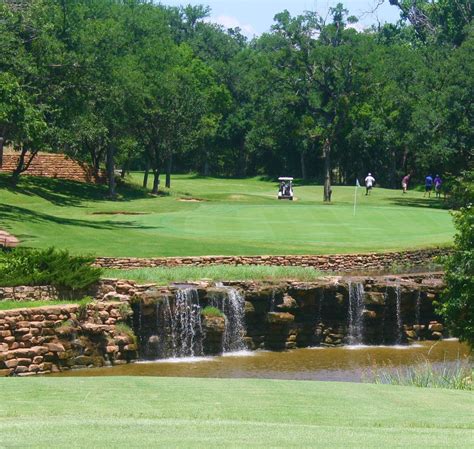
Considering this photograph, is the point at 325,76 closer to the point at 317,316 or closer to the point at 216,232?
the point at 216,232

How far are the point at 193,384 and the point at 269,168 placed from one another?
89.3 meters

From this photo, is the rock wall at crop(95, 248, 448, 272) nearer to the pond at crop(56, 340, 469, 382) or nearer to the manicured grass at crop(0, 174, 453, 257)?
the manicured grass at crop(0, 174, 453, 257)

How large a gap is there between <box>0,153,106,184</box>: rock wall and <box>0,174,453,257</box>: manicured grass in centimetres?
261

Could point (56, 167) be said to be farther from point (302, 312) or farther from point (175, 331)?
point (175, 331)

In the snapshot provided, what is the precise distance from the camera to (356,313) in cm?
3000

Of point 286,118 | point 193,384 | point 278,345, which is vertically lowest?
point 278,345

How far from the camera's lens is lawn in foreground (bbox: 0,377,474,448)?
10562mm

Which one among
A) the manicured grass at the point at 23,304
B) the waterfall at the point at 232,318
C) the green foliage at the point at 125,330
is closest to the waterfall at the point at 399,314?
the waterfall at the point at 232,318

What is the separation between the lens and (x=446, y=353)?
1091 inches

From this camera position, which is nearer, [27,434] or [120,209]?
[27,434]

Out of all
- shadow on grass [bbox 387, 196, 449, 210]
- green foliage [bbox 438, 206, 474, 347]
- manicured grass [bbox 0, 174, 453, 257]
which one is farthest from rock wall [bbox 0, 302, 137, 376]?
shadow on grass [bbox 387, 196, 449, 210]

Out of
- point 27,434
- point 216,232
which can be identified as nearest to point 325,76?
point 216,232

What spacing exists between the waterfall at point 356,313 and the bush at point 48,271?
25.0 feet

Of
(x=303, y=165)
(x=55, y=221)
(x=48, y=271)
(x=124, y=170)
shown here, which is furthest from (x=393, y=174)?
(x=48, y=271)
